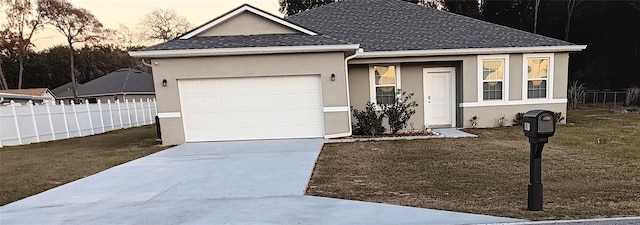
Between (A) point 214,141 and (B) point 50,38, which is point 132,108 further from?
(B) point 50,38

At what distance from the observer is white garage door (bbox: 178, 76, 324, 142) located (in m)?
9.48

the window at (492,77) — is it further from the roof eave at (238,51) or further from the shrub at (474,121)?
the roof eave at (238,51)

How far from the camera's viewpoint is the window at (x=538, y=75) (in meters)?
11.0

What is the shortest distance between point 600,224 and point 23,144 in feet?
51.2

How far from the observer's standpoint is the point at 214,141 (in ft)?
31.6

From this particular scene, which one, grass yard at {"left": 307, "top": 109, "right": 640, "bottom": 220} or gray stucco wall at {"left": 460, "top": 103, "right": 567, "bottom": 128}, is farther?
gray stucco wall at {"left": 460, "top": 103, "right": 567, "bottom": 128}

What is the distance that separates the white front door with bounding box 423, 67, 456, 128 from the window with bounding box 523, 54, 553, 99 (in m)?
2.28

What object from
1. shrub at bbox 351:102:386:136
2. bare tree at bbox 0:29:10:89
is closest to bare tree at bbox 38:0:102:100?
bare tree at bbox 0:29:10:89

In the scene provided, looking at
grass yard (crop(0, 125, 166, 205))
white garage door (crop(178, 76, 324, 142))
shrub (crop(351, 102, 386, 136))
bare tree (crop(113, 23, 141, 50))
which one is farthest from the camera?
bare tree (crop(113, 23, 141, 50))

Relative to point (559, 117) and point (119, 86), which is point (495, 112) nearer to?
point (559, 117)

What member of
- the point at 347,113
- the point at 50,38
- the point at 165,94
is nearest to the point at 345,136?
the point at 347,113

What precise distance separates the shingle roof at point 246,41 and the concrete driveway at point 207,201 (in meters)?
3.50

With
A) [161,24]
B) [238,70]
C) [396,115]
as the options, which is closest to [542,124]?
[396,115]

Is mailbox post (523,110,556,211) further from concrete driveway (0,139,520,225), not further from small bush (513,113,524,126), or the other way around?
small bush (513,113,524,126)
